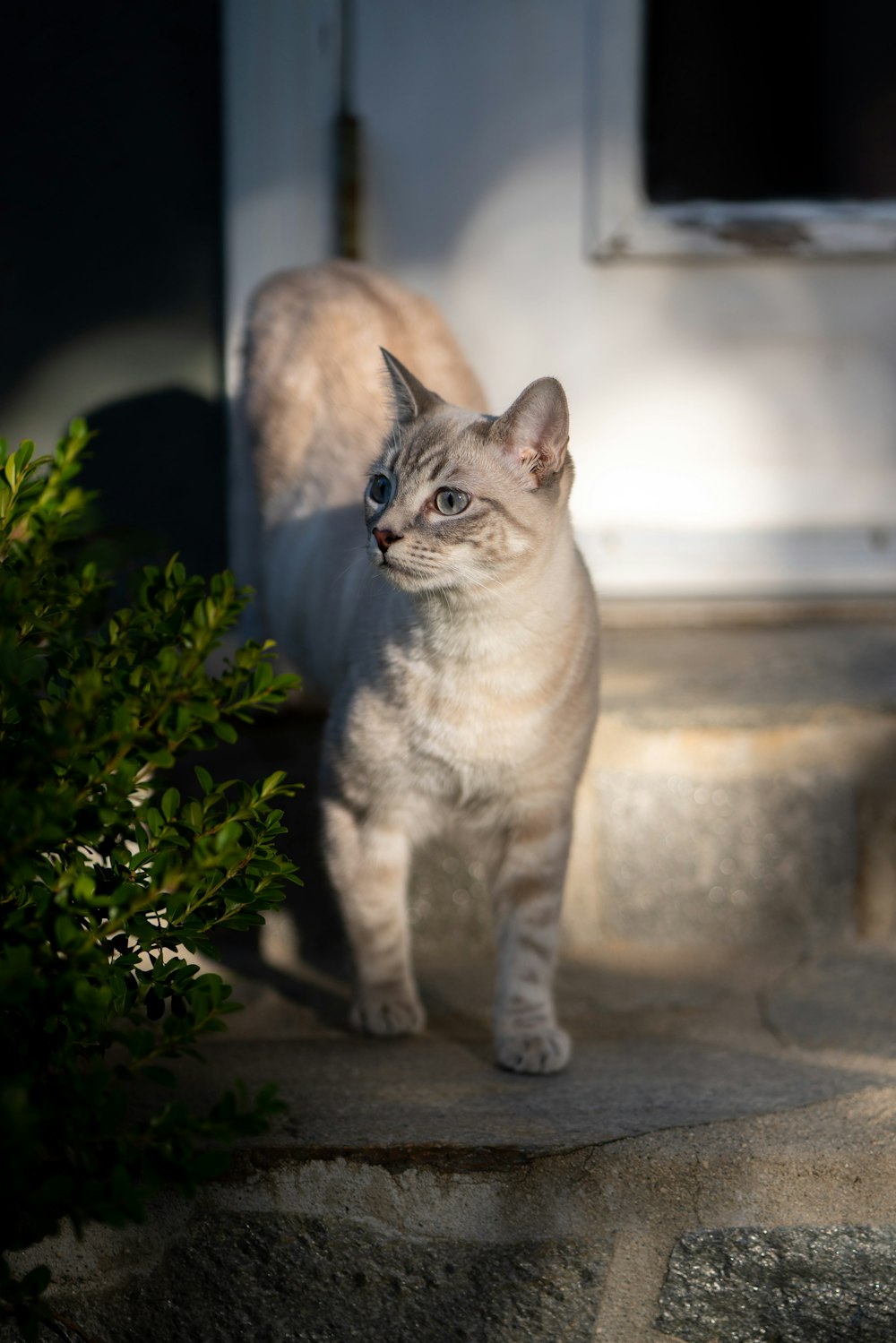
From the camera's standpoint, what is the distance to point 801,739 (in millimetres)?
2488

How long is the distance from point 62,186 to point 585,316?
1235mm

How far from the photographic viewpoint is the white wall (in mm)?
3133

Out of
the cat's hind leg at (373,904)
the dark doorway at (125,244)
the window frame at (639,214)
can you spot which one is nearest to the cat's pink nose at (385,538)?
the cat's hind leg at (373,904)

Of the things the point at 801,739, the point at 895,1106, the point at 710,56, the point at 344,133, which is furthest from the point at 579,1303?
the point at 710,56

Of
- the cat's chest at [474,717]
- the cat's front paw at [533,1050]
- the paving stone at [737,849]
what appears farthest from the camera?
the paving stone at [737,849]

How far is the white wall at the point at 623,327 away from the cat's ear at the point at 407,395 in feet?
3.54

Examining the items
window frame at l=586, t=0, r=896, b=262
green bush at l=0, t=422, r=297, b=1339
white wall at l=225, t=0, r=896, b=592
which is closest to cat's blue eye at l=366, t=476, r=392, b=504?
green bush at l=0, t=422, r=297, b=1339

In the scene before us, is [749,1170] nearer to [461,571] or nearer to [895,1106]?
[895,1106]

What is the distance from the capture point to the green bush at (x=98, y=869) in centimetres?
127

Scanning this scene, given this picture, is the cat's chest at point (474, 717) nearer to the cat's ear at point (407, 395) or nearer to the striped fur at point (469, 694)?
the striped fur at point (469, 694)

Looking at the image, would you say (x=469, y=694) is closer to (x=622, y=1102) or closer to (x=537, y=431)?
(x=537, y=431)

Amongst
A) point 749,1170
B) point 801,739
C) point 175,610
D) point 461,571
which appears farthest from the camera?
point 801,739

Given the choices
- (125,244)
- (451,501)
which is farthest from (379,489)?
(125,244)

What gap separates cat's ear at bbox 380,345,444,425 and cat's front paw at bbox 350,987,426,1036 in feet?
2.92
